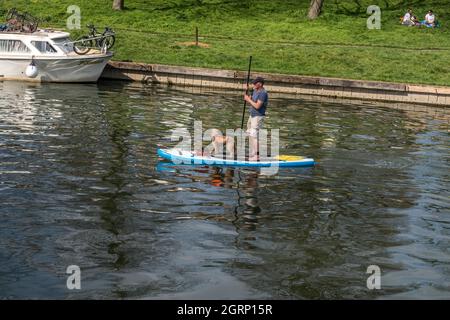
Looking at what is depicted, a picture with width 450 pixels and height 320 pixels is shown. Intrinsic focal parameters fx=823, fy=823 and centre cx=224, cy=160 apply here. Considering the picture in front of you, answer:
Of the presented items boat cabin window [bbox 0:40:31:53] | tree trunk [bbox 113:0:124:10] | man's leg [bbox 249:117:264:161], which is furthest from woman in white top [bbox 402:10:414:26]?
man's leg [bbox 249:117:264:161]

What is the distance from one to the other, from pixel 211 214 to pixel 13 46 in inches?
888

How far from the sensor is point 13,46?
35812mm

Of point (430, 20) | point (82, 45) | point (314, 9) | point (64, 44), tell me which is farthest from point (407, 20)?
point (64, 44)

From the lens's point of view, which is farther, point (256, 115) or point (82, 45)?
point (82, 45)

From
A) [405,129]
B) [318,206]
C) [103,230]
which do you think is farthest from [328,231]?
[405,129]

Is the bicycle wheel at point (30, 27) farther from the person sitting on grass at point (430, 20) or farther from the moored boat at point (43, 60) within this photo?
the person sitting on grass at point (430, 20)

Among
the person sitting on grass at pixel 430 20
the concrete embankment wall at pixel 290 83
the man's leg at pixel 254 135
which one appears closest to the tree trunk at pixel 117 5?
the concrete embankment wall at pixel 290 83

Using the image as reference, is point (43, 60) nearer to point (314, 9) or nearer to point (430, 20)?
point (314, 9)

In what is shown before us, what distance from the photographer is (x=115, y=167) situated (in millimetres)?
19578

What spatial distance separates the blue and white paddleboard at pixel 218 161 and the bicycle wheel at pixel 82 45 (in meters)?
16.2

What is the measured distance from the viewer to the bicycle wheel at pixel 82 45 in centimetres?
3581

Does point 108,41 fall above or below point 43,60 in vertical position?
above

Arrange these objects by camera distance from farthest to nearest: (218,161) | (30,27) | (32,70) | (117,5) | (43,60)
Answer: (117,5), (30,27), (43,60), (32,70), (218,161)
